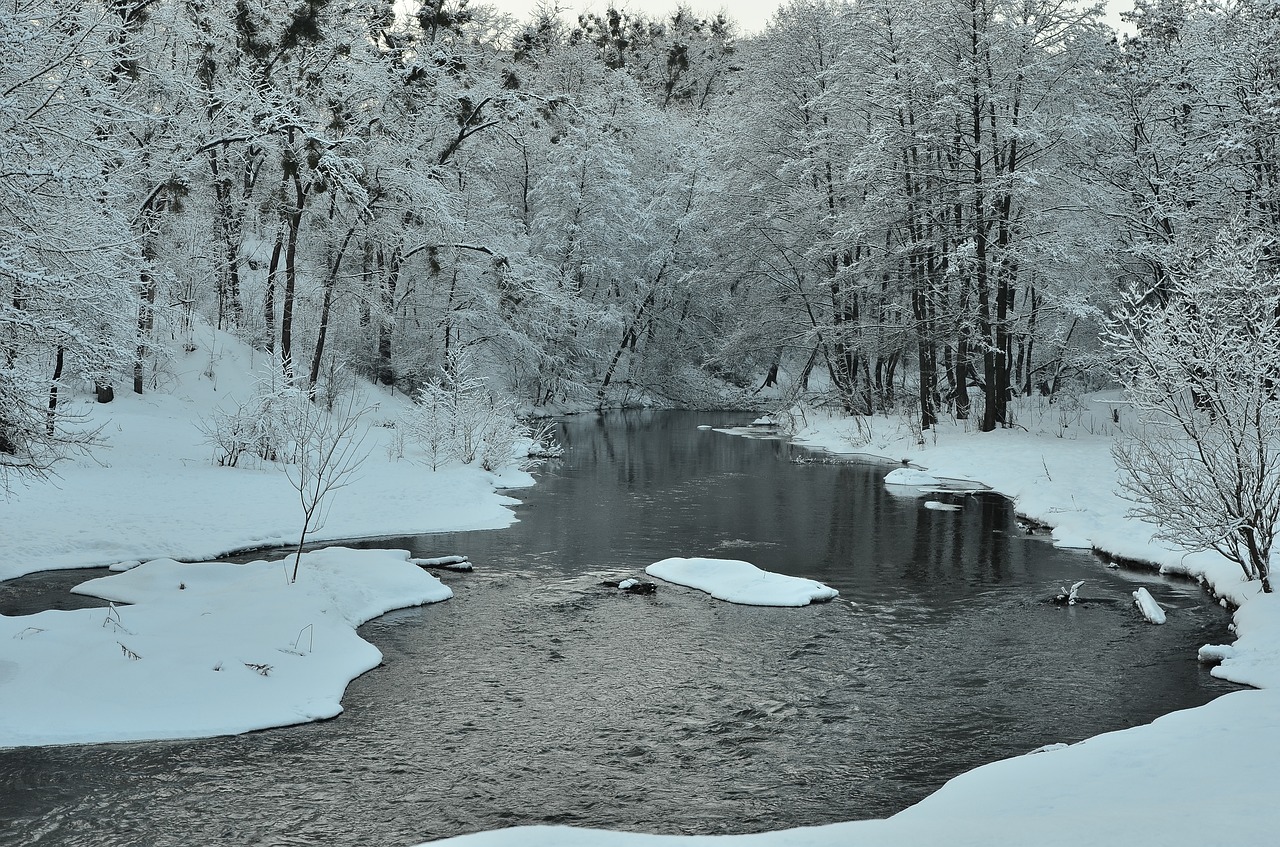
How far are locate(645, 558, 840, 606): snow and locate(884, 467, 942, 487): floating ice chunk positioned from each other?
9.77 m

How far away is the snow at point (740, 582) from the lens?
41.1 feet

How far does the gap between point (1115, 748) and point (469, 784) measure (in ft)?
15.4

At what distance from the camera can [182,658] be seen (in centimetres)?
916

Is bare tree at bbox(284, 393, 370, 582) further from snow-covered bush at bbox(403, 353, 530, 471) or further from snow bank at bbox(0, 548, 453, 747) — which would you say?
snow-covered bush at bbox(403, 353, 530, 471)

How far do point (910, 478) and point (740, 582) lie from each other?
11.3 metres

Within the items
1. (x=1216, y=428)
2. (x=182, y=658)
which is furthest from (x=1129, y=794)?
(x=182, y=658)

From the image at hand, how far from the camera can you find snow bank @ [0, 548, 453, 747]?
8148 millimetres

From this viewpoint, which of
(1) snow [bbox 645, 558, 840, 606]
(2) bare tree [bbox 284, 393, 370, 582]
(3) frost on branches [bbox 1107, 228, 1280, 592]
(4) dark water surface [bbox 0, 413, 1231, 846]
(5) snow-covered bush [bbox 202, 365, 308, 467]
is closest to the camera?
(4) dark water surface [bbox 0, 413, 1231, 846]

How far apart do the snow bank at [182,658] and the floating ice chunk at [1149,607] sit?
8.60 metres

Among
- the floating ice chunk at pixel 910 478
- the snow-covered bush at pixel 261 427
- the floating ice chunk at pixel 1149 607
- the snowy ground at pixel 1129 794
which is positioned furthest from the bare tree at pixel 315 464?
the floating ice chunk at pixel 910 478

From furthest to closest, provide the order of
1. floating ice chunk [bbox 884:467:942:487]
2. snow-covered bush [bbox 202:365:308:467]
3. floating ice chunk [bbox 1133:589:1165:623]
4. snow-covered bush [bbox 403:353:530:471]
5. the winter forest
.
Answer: snow-covered bush [bbox 403:353:530:471], floating ice chunk [bbox 884:467:942:487], the winter forest, snow-covered bush [bbox 202:365:308:467], floating ice chunk [bbox 1133:589:1165:623]

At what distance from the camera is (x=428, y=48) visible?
31.5 m

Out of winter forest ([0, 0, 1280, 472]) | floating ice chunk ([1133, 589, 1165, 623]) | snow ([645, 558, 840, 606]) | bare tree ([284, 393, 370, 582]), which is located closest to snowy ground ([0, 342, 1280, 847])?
bare tree ([284, 393, 370, 582])

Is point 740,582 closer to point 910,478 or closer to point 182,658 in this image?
point 182,658
